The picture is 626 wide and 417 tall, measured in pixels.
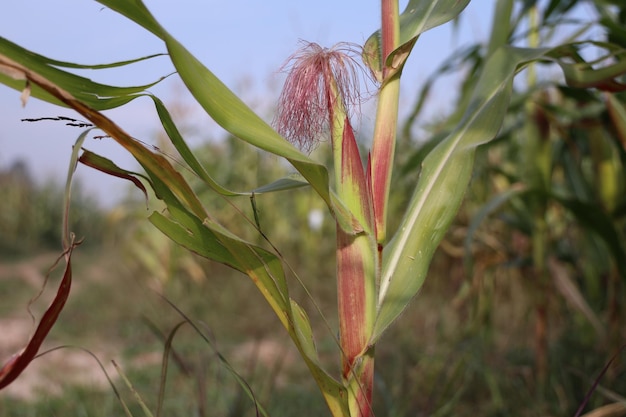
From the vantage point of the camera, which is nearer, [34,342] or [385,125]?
[34,342]

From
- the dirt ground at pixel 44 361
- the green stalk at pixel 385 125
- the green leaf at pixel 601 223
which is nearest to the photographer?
the green stalk at pixel 385 125

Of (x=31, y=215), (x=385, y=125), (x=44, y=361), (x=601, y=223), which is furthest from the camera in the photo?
(x=31, y=215)

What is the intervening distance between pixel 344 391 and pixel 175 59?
346mm

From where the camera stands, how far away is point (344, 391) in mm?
613

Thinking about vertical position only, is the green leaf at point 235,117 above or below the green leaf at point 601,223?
above

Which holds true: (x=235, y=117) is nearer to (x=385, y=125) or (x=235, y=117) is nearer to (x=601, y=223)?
(x=385, y=125)

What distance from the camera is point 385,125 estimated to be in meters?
0.63

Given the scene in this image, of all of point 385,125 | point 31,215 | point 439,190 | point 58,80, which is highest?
point 58,80

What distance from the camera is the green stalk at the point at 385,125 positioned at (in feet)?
2.03

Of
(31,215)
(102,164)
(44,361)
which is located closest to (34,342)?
(102,164)

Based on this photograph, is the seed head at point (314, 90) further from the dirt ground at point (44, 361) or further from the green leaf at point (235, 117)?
the dirt ground at point (44, 361)

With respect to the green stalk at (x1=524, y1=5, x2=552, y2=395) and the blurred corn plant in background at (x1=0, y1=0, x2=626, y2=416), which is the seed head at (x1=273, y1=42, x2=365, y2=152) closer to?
the blurred corn plant in background at (x1=0, y1=0, x2=626, y2=416)

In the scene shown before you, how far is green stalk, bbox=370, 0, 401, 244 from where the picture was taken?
620 millimetres

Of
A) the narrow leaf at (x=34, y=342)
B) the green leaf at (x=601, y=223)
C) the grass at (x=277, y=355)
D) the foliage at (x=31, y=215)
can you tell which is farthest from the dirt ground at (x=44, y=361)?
the foliage at (x=31, y=215)
